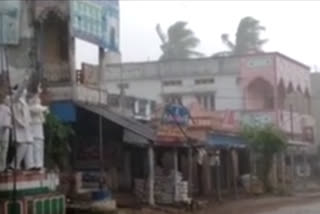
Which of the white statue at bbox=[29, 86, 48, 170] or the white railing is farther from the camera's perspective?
the white railing

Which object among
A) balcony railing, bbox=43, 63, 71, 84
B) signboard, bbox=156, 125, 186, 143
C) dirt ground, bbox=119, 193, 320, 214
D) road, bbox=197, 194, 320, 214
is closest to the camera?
dirt ground, bbox=119, 193, 320, 214

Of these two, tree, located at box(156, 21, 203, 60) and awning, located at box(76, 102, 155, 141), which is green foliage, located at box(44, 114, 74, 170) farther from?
tree, located at box(156, 21, 203, 60)

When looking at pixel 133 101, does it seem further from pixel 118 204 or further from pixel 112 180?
pixel 118 204

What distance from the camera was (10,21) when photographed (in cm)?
2131

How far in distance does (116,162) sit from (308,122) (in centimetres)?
1973

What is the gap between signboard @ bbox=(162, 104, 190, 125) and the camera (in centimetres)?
2344

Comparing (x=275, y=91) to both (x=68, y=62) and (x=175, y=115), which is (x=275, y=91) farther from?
(x=68, y=62)

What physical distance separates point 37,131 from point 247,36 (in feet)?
142

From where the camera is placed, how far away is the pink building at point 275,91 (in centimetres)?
3697

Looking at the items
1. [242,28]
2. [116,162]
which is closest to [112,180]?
[116,162]

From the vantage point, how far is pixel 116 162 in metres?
25.4

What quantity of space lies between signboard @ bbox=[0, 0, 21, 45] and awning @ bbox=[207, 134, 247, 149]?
938 centimetres

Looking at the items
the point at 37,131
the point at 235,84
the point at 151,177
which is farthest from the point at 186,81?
the point at 37,131

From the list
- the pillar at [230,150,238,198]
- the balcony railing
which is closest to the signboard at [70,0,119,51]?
the balcony railing
